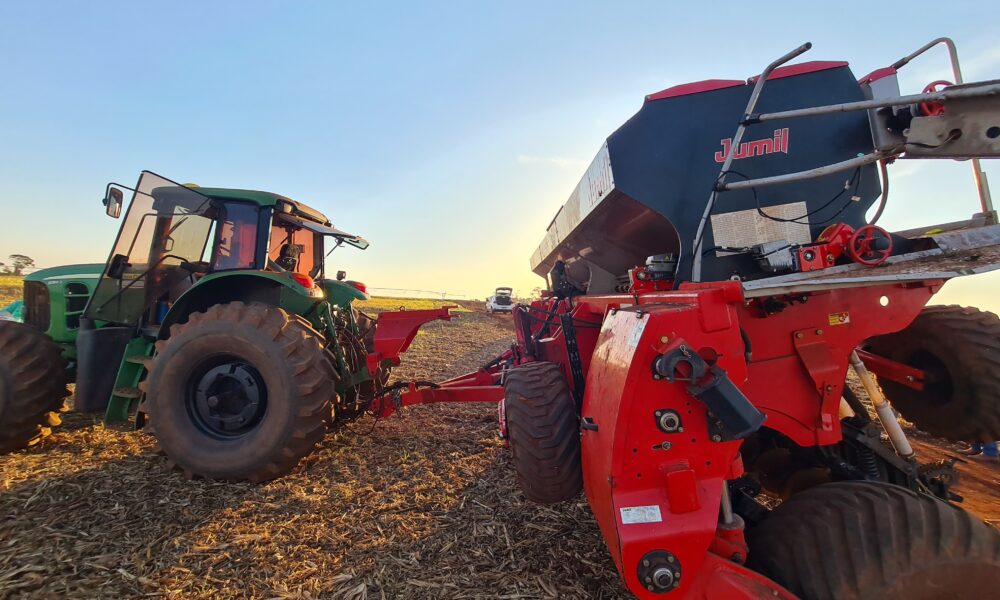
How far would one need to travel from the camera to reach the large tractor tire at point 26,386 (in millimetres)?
3779

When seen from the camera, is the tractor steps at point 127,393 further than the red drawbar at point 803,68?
Yes

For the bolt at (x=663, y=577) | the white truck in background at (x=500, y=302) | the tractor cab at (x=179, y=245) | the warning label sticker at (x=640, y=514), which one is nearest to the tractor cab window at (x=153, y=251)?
the tractor cab at (x=179, y=245)

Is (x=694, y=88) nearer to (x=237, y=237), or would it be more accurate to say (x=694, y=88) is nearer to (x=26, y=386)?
(x=237, y=237)

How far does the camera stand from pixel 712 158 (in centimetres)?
268

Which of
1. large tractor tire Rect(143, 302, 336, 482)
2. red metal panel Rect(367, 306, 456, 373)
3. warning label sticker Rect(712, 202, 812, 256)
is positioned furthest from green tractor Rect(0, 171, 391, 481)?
warning label sticker Rect(712, 202, 812, 256)

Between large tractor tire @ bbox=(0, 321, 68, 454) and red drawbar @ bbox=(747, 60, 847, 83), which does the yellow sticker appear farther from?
large tractor tire @ bbox=(0, 321, 68, 454)

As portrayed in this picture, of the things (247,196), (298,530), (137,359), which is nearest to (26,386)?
(137,359)

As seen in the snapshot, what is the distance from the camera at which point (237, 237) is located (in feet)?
14.2

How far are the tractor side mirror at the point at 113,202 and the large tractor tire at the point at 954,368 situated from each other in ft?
20.2

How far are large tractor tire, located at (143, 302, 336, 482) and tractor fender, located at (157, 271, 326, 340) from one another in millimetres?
303

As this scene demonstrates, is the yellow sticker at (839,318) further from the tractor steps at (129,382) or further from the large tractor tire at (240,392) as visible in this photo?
the tractor steps at (129,382)

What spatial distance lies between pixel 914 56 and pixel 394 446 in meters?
4.45

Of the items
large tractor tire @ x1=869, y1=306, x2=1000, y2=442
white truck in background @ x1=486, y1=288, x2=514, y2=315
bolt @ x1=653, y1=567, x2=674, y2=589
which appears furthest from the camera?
white truck in background @ x1=486, y1=288, x2=514, y2=315

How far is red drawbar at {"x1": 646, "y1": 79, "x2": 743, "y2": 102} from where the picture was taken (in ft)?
8.84
